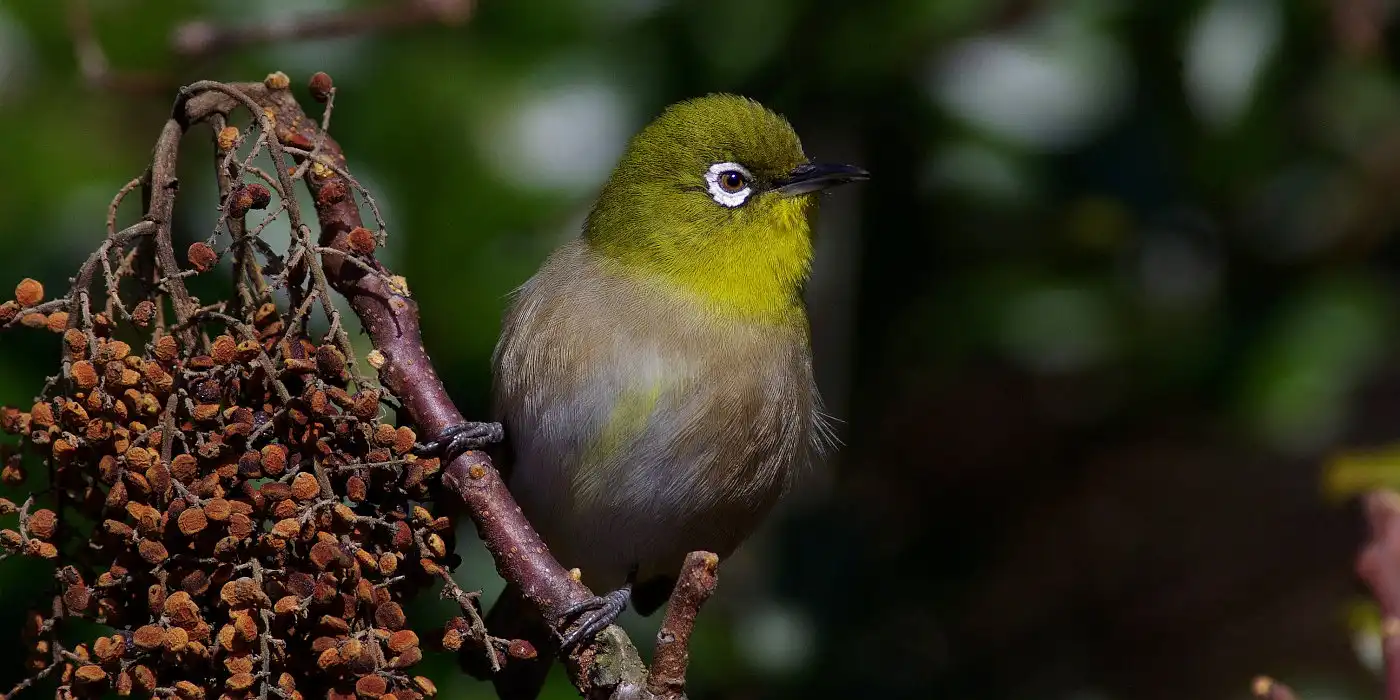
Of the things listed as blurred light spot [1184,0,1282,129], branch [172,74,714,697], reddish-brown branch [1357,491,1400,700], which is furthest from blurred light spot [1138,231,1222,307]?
reddish-brown branch [1357,491,1400,700]

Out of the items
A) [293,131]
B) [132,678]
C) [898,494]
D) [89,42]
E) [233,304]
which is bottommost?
[898,494]

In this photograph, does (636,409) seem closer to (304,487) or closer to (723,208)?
(723,208)

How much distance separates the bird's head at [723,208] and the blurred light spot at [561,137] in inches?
4.7

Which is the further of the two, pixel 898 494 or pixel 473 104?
pixel 898 494

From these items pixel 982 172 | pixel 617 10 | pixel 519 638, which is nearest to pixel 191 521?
pixel 519 638

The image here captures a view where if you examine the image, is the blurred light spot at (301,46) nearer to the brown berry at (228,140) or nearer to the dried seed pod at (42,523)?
the brown berry at (228,140)

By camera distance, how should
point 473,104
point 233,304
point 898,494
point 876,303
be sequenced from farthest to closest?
1. point 898,494
2. point 876,303
3. point 473,104
4. point 233,304

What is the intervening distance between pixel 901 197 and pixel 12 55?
2.55m

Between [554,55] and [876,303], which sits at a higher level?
[554,55]

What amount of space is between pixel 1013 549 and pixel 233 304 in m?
3.73

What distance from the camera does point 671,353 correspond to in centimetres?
385

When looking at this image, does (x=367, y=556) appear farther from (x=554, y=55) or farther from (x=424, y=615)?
(x=554, y=55)

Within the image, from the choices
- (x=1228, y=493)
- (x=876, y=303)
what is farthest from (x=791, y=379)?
(x=1228, y=493)

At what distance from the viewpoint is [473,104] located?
4055mm
